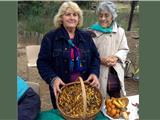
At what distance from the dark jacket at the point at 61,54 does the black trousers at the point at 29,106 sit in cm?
13

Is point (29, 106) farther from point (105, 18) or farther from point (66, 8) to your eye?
point (105, 18)

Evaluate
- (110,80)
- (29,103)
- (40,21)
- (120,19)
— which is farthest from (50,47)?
(40,21)

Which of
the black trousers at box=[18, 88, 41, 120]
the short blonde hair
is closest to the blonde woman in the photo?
the short blonde hair

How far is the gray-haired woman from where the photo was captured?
7.36 ft

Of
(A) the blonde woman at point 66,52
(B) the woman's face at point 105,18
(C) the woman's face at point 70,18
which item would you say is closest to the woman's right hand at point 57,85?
(A) the blonde woman at point 66,52

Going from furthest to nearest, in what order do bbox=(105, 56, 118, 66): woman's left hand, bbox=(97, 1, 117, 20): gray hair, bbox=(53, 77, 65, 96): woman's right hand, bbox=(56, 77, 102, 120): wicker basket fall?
bbox=(105, 56, 118, 66): woman's left hand → bbox=(97, 1, 117, 20): gray hair → bbox=(53, 77, 65, 96): woman's right hand → bbox=(56, 77, 102, 120): wicker basket

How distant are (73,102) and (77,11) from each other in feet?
1.76

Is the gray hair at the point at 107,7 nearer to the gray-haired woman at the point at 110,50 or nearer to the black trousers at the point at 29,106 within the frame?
the gray-haired woman at the point at 110,50

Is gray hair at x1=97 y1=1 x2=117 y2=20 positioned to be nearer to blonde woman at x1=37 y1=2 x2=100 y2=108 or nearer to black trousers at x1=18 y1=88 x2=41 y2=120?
blonde woman at x1=37 y1=2 x2=100 y2=108

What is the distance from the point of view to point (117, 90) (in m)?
2.37

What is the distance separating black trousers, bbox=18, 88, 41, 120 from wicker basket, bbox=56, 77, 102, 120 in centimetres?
15

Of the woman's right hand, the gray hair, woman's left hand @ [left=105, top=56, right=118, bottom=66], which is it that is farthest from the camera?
woman's left hand @ [left=105, top=56, right=118, bottom=66]

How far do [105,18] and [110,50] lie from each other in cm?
23
